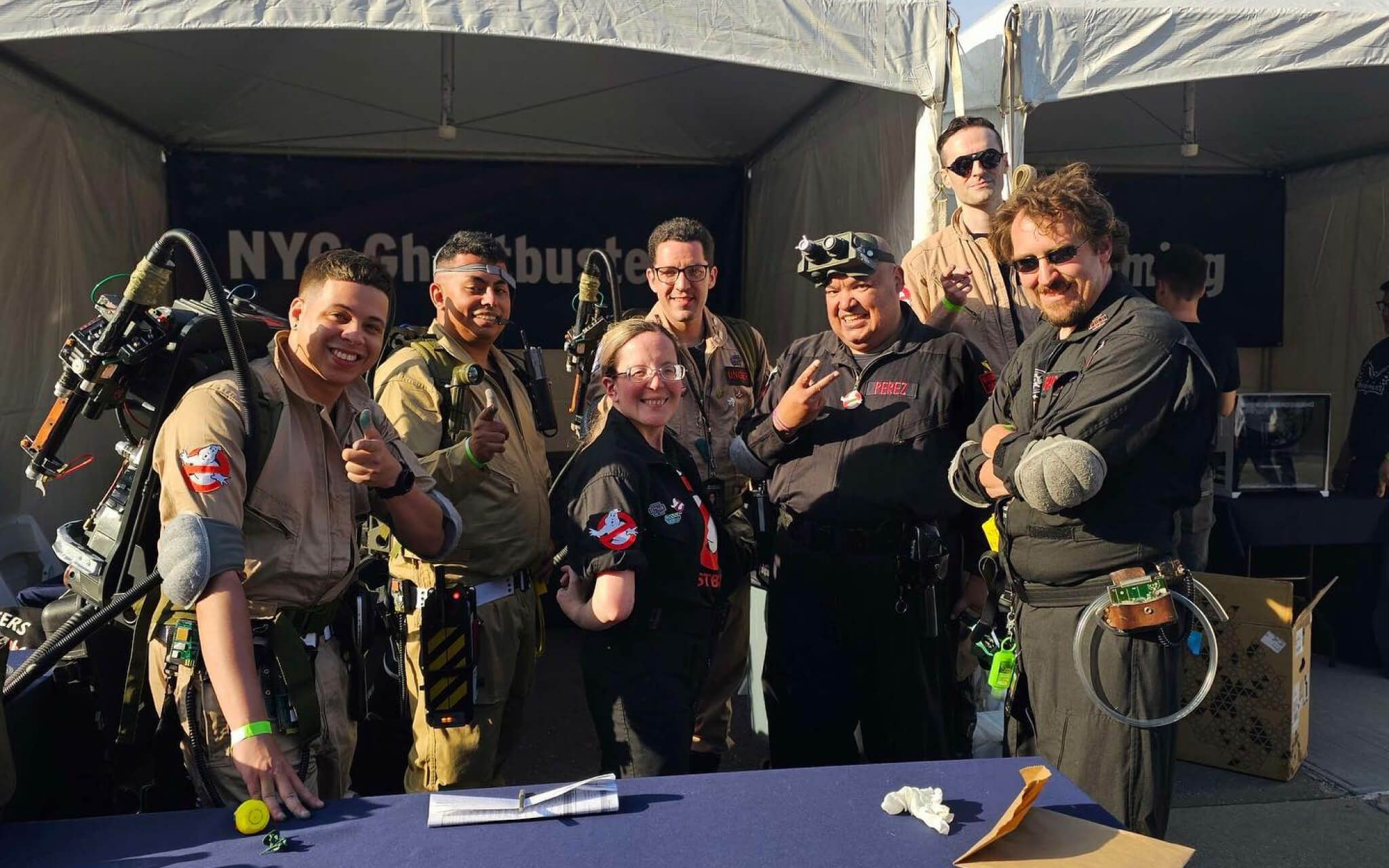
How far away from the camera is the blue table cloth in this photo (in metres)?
1.35

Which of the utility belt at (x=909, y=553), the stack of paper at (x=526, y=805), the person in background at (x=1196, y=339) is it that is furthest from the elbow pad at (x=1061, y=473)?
the person in background at (x=1196, y=339)

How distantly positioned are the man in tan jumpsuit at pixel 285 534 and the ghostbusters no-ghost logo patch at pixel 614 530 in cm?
37

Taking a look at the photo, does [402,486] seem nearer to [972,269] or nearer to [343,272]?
[343,272]

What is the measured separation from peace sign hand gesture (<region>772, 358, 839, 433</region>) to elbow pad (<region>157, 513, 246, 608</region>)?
1.41 m

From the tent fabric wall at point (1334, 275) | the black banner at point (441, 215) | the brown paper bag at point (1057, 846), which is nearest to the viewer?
the brown paper bag at point (1057, 846)

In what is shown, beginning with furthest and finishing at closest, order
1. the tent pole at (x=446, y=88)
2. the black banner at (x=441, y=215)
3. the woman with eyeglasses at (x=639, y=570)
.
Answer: the black banner at (x=441, y=215) → the tent pole at (x=446, y=88) → the woman with eyeglasses at (x=639, y=570)

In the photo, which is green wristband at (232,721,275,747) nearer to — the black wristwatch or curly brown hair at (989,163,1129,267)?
the black wristwatch

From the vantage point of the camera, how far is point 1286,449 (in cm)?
463

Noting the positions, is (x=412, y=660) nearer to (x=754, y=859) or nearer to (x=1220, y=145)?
(x=754, y=859)

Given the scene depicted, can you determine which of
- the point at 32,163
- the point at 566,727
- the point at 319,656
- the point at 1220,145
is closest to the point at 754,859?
the point at 319,656

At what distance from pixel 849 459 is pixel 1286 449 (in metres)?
3.13

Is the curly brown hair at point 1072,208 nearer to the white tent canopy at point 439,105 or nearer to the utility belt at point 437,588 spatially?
the white tent canopy at point 439,105

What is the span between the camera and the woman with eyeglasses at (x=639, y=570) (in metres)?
2.12

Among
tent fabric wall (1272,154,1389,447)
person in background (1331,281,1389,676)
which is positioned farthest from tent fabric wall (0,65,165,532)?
tent fabric wall (1272,154,1389,447)
